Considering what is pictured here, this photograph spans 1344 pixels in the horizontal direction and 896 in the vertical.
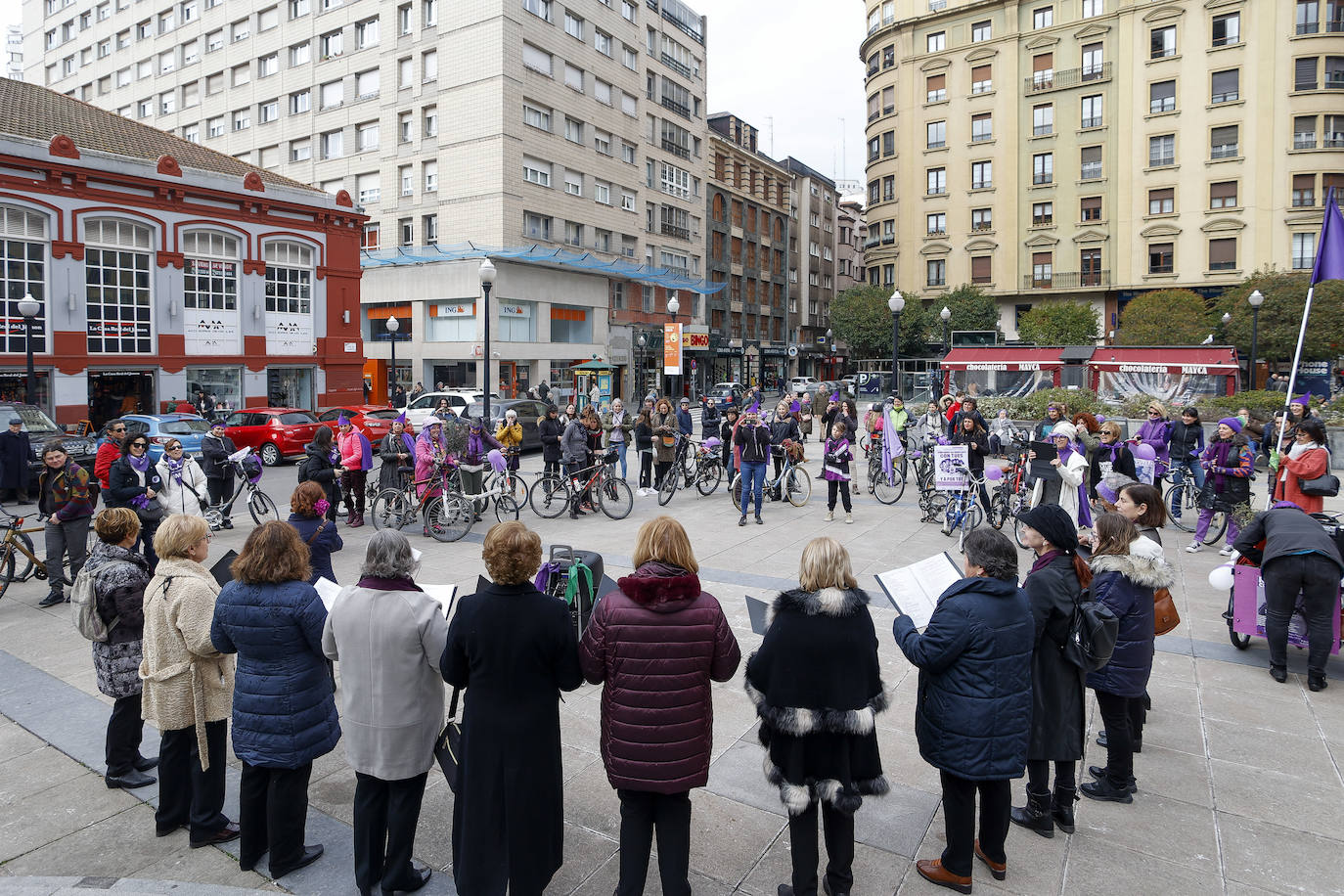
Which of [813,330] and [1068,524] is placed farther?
[813,330]

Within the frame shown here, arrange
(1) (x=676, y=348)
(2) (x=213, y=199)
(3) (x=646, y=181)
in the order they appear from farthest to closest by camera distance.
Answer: (3) (x=646, y=181), (1) (x=676, y=348), (2) (x=213, y=199)

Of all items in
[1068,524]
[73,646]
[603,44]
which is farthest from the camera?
[603,44]

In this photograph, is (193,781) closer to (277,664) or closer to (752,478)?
(277,664)

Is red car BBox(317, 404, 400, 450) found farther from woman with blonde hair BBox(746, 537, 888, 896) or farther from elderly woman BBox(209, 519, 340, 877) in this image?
woman with blonde hair BBox(746, 537, 888, 896)

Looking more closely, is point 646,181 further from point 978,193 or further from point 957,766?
point 957,766

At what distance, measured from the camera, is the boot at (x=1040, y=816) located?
4215 millimetres

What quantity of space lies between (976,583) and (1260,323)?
42.0 metres

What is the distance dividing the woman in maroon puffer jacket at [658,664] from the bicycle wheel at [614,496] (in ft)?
32.4

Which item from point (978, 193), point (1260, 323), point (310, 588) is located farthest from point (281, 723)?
point (978, 193)

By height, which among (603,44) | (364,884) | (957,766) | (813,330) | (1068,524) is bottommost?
(364,884)

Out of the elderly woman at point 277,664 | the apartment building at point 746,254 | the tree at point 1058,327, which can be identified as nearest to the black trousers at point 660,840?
the elderly woman at point 277,664

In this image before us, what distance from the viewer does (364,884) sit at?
3.65 meters

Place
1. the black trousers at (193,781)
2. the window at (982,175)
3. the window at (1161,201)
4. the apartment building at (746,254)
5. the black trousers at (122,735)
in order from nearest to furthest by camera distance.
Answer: the black trousers at (193,781)
the black trousers at (122,735)
the window at (1161,201)
the window at (982,175)
the apartment building at (746,254)

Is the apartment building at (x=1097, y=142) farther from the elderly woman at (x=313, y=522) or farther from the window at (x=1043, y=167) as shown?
the elderly woman at (x=313, y=522)
